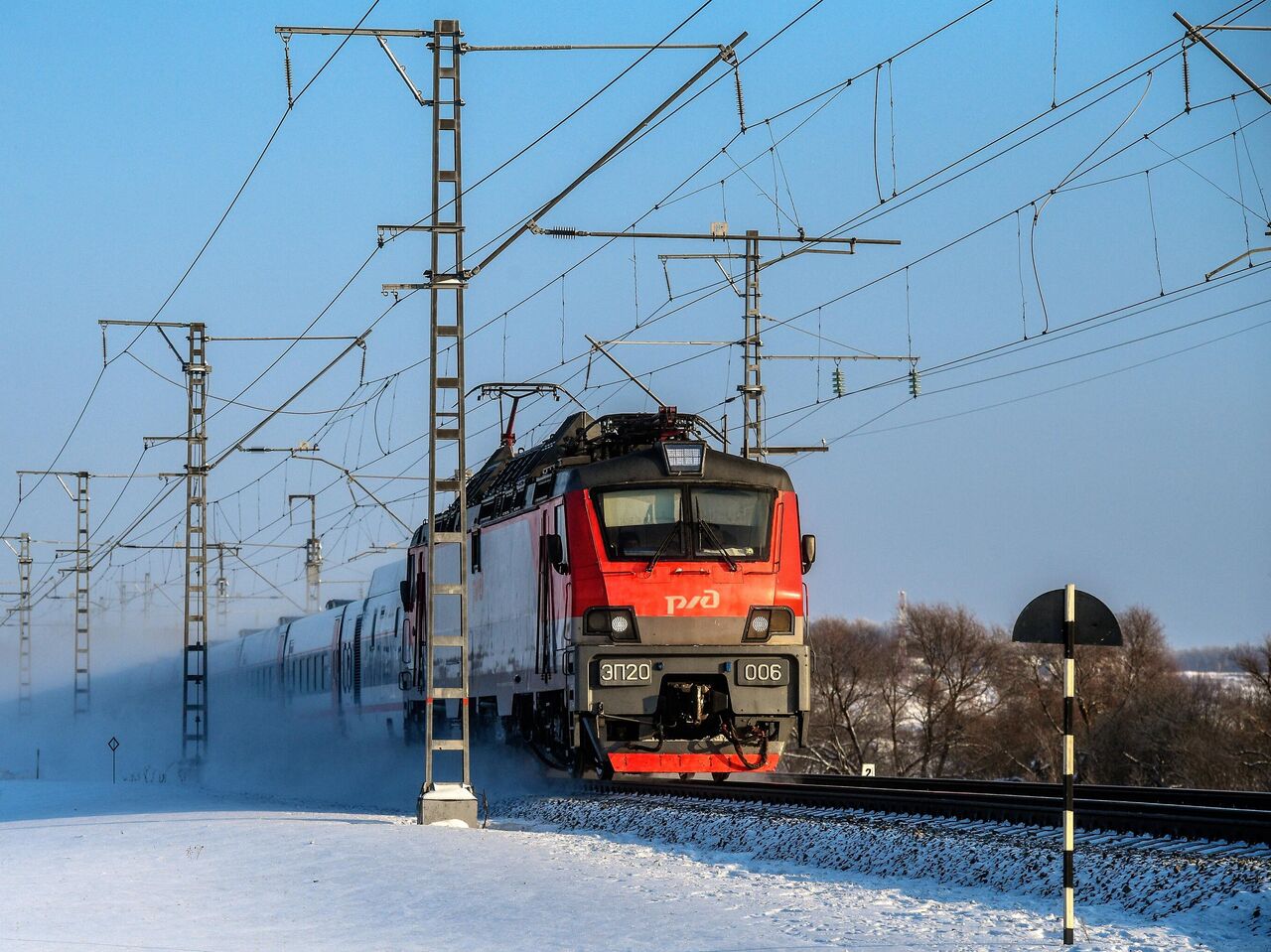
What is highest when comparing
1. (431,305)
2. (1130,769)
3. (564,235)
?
(564,235)

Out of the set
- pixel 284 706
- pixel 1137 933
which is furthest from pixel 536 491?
pixel 284 706

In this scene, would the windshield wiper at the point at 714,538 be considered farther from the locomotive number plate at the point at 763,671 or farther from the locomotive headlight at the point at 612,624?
the locomotive headlight at the point at 612,624

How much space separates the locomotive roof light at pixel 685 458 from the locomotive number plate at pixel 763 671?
7.63 feet

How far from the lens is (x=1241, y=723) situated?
64438 millimetres

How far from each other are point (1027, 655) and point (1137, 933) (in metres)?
75.1

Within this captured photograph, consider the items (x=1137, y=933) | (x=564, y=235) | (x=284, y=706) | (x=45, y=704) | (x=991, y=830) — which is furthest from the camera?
(x=45, y=704)

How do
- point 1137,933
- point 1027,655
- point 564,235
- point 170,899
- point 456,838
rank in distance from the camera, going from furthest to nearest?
point 1027,655, point 564,235, point 456,838, point 170,899, point 1137,933

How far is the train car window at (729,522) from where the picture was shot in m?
19.6

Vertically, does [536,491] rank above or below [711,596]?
above

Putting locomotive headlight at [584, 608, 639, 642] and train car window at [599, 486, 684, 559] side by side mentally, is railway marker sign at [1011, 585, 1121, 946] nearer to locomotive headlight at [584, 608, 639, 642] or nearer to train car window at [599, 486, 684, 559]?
locomotive headlight at [584, 608, 639, 642]

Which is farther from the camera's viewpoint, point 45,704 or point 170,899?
point 45,704

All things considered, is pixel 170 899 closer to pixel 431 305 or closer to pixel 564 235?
pixel 431 305

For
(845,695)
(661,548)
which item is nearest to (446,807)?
(661,548)

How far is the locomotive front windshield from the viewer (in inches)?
766
